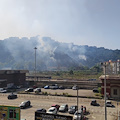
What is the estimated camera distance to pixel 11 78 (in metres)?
60.5

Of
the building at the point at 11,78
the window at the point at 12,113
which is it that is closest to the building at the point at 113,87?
the window at the point at 12,113

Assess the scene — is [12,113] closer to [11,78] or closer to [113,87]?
[113,87]

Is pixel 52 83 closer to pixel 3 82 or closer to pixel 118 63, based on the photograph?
pixel 3 82

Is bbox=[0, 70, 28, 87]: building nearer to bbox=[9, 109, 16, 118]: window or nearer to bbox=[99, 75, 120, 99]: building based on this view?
bbox=[99, 75, 120, 99]: building

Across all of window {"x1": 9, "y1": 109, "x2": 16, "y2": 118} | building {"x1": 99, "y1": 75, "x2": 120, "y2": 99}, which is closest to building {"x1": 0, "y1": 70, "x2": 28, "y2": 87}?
building {"x1": 99, "y1": 75, "x2": 120, "y2": 99}

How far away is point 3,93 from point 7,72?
38.8 ft

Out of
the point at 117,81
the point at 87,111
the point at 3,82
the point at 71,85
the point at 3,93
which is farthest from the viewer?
the point at 71,85

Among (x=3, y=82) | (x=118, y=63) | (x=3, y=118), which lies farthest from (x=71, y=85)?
(x=118, y=63)

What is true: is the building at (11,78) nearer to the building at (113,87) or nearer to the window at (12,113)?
the building at (113,87)

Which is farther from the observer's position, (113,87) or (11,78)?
(11,78)

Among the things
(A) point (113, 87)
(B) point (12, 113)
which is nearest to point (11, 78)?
(A) point (113, 87)

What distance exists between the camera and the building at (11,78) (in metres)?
56.4

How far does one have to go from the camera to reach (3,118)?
55.0 feet

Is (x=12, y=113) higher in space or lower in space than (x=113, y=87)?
higher
